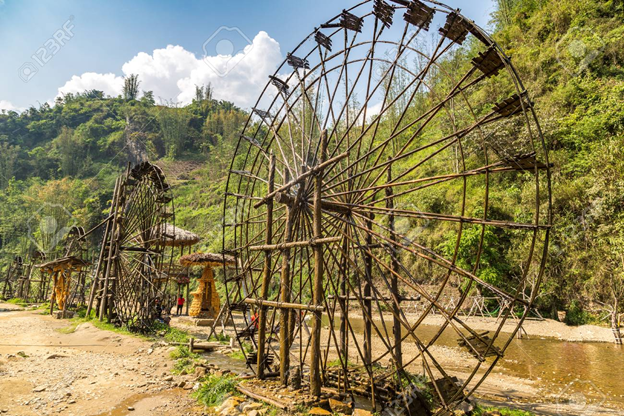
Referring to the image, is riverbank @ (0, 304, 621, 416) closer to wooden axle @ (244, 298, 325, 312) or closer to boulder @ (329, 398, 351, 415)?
wooden axle @ (244, 298, 325, 312)

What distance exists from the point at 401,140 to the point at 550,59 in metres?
15.9

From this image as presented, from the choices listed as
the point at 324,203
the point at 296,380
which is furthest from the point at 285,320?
the point at 324,203

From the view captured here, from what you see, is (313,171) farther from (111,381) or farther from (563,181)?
(563,181)

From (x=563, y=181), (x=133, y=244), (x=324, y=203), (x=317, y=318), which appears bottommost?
(x=317, y=318)

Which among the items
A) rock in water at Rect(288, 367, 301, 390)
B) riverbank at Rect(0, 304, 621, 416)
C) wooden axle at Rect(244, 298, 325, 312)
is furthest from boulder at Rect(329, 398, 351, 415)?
riverbank at Rect(0, 304, 621, 416)

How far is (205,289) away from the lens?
2100cm

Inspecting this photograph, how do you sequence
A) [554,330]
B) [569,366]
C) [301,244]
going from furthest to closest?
[554,330] → [569,366] → [301,244]

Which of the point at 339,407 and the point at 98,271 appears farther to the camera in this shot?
the point at 98,271

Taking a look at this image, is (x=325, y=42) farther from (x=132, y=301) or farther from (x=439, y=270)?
(x=439, y=270)

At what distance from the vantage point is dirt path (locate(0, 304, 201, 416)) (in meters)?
7.03

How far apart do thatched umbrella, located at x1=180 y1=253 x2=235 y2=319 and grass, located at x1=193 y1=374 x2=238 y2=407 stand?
12189 millimetres

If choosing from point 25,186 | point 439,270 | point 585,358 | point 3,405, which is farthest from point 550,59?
point 25,186

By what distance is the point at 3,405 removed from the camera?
22.0ft

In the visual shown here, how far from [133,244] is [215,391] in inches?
475
